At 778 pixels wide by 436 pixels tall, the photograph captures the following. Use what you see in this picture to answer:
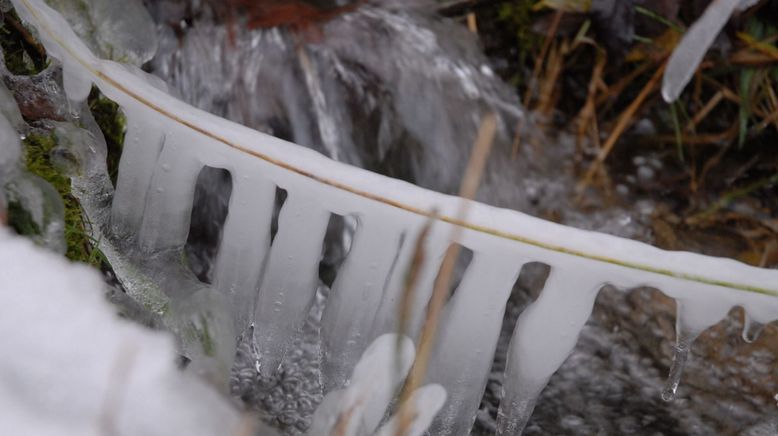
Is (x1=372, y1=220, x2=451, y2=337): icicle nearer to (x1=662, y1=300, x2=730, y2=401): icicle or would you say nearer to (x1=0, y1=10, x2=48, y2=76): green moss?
(x1=662, y1=300, x2=730, y2=401): icicle

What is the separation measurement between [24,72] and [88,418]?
0.57 metres

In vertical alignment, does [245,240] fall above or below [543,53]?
above

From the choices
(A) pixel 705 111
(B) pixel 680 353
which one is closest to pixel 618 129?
(A) pixel 705 111

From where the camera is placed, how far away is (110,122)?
3.77 ft

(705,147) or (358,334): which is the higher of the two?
(358,334)

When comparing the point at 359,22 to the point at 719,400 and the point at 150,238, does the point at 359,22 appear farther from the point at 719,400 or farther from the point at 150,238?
the point at 719,400

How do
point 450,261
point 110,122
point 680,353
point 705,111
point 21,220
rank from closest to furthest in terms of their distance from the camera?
point 450,261
point 21,220
point 680,353
point 110,122
point 705,111

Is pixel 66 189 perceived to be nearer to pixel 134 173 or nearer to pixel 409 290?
pixel 134 173

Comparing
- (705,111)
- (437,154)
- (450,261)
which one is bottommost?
(437,154)

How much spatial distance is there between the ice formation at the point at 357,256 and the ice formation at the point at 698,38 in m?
0.72

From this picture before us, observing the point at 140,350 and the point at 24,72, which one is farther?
the point at 24,72

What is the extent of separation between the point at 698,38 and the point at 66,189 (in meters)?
1.06

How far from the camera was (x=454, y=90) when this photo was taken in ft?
5.67

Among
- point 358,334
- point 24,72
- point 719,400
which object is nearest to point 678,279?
point 358,334
